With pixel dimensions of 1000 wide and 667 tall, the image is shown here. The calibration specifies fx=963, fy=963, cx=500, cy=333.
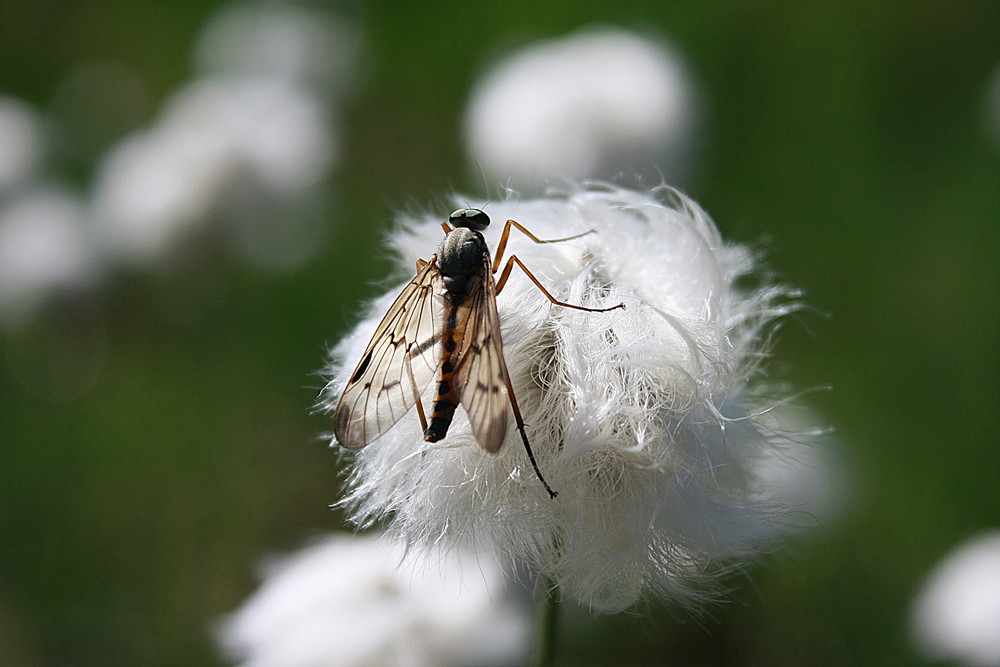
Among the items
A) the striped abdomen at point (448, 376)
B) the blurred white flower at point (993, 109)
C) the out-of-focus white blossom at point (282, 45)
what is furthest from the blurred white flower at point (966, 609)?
the out-of-focus white blossom at point (282, 45)

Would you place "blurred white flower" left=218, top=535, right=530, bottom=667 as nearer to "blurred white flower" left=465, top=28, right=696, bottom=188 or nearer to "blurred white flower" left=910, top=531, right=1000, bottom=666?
"blurred white flower" left=910, top=531, right=1000, bottom=666

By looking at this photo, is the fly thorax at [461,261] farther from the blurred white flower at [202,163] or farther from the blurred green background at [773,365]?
the blurred white flower at [202,163]

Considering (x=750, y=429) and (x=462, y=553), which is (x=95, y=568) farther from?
(x=750, y=429)

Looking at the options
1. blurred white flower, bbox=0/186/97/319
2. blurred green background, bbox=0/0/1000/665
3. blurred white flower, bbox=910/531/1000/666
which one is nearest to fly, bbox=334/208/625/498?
blurred green background, bbox=0/0/1000/665

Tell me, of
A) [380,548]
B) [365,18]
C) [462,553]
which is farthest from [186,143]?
[462,553]

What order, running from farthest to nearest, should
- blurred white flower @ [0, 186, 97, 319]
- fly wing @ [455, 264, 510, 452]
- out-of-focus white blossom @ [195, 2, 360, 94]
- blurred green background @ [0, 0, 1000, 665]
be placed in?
out-of-focus white blossom @ [195, 2, 360, 94] < blurred white flower @ [0, 186, 97, 319] < blurred green background @ [0, 0, 1000, 665] < fly wing @ [455, 264, 510, 452]

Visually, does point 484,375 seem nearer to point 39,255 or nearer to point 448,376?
point 448,376
